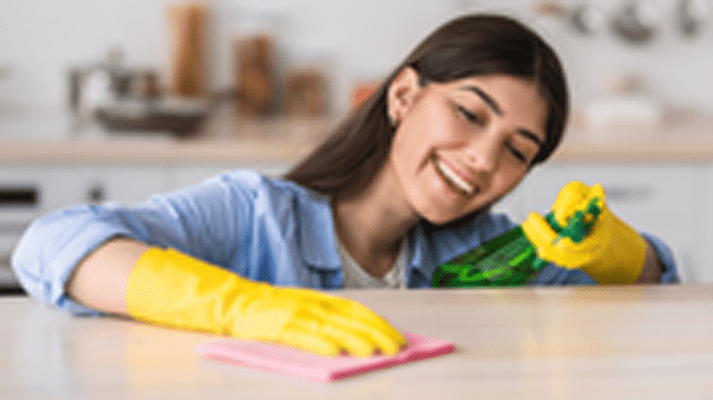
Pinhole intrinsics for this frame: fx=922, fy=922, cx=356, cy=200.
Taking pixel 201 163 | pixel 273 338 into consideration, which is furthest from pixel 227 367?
pixel 201 163

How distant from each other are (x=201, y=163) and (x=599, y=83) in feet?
5.10

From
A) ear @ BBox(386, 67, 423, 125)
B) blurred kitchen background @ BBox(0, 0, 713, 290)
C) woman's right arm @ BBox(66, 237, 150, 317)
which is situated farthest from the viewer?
blurred kitchen background @ BBox(0, 0, 713, 290)

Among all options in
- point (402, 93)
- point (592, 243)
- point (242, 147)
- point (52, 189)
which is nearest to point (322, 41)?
point (242, 147)

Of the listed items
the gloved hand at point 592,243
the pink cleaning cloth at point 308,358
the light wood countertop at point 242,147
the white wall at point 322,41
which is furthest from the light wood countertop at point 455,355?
A: the white wall at point 322,41

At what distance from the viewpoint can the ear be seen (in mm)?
1448

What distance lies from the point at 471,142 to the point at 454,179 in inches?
2.5

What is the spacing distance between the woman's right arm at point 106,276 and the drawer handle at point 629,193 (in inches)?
72.0

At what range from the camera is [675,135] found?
2.69 meters

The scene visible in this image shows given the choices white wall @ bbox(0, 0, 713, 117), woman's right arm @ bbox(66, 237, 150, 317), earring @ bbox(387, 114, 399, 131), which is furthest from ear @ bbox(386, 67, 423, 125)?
white wall @ bbox(0, 0, 713, 117)

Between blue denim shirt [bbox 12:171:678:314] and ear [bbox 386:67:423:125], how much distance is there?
177 mm

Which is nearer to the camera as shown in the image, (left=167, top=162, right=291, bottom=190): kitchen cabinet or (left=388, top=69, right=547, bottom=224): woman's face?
(left=388, top=69, right=547, bottom=224): woman's face

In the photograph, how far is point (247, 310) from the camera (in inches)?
34.0

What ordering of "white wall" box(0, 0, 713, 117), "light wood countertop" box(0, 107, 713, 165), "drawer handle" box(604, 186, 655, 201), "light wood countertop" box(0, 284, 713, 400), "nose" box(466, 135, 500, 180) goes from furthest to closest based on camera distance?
"white wall" box(0, 0, 713, 117) → "drawer handle" box(604, 186, 655, 201) → "light wood countertop" box(0, 107, 713, 165) → "nose" box(466, 135, 500, 180) → "light wood countertop" box(0, 284, 713, 400)

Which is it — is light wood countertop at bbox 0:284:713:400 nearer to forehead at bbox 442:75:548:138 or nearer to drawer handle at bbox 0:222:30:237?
forehead at bbox 442:75:548:138
